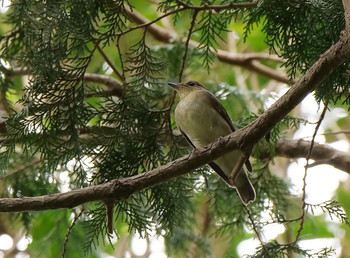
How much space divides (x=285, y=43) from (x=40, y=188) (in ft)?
7.46

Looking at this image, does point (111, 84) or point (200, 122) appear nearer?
point (200, 122)

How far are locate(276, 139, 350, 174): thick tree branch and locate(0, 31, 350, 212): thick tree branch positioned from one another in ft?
4.48

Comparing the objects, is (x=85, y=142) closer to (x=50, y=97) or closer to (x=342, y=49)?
(x=50, y=97)

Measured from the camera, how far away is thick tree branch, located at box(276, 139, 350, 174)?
402cm

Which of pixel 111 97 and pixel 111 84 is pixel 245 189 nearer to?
pixel 111 97

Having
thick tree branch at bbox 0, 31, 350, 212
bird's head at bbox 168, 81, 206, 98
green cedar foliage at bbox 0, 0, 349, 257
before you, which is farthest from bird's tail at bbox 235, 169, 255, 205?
thick tree branch at bbox 0, 31, 350, 212

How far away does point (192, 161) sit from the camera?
271 centimetres

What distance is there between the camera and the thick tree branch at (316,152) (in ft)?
13.2

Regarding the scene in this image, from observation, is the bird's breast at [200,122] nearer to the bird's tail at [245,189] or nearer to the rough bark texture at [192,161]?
the bird's tail at [245,189]

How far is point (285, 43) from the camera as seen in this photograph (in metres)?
3.10

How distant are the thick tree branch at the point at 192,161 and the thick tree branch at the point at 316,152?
4.48 ft

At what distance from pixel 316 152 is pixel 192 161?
1.91m

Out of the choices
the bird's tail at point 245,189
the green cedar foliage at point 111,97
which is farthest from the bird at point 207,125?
the green cedar foliage at point 111,97

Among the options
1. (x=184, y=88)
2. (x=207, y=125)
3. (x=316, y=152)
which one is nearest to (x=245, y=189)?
(x=207, y=125)
